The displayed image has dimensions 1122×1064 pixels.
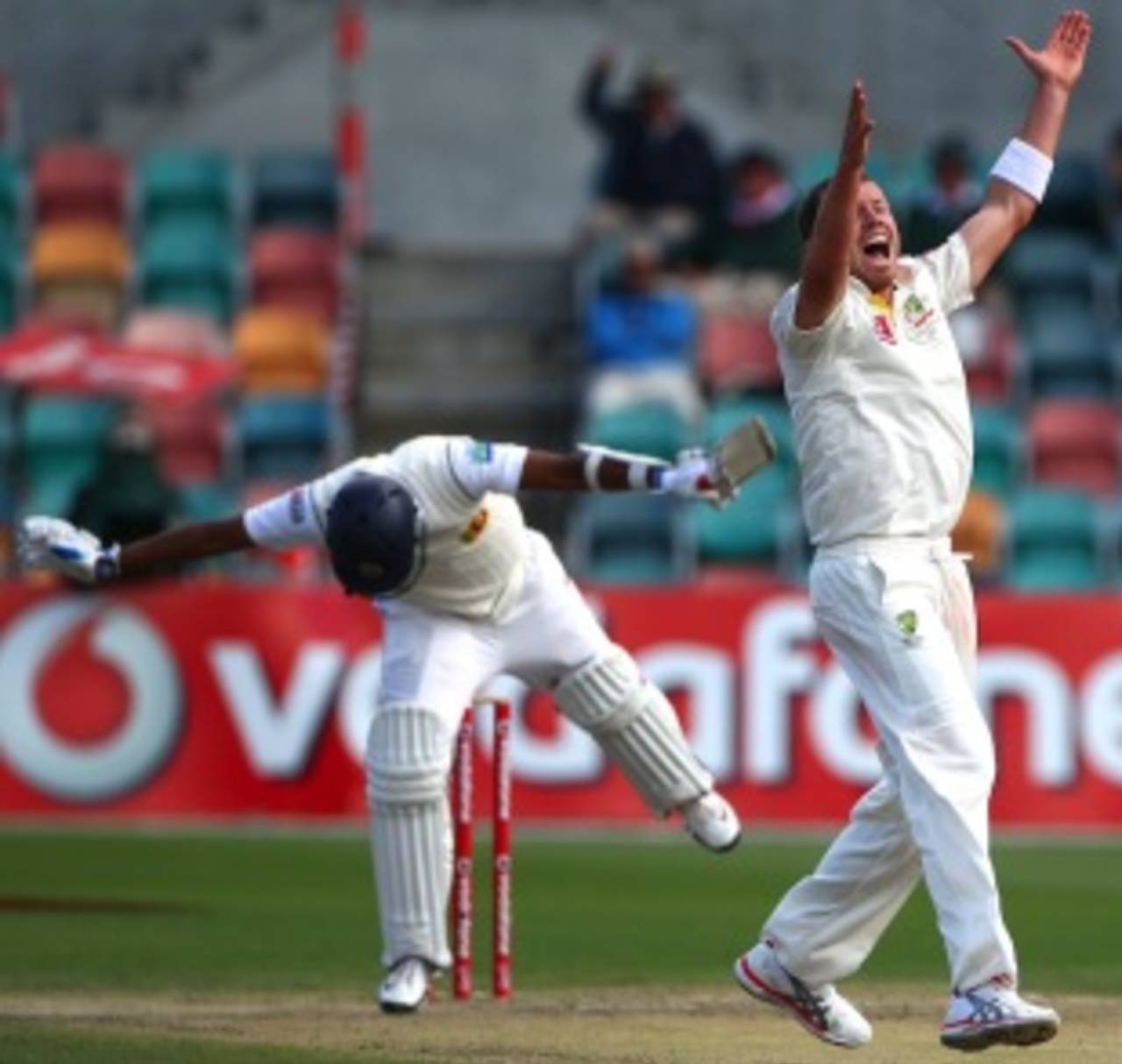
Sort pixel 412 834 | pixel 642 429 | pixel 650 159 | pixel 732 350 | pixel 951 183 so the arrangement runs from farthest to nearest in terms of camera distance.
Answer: pixel 650 159, pixel 732 350, pixel 951 183, pixel 642 429, pixel 412 834

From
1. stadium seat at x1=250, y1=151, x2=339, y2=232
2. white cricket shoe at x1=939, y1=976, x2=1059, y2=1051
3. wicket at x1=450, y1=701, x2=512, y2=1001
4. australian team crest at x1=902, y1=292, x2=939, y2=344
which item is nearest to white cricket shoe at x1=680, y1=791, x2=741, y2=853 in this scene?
wicket at x1=450, y1=701, x2=512, y2=1001

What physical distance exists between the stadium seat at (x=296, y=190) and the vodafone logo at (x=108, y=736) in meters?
4.45

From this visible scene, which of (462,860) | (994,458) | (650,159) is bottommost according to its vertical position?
(462,860)

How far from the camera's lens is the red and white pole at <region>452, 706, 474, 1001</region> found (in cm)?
1063

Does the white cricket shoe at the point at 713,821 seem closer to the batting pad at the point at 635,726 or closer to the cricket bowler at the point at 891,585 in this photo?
the batting pad at the point at 635,726

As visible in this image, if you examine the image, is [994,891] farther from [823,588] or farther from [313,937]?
[313,937]

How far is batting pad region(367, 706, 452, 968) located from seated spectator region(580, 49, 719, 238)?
10474 mm

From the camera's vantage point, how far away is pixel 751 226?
20.3m

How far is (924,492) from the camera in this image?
8.89 metres

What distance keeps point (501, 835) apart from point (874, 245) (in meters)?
2.29

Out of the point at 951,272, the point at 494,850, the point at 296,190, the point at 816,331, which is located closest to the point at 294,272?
the point at 296,190

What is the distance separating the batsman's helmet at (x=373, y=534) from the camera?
10102 millimetres

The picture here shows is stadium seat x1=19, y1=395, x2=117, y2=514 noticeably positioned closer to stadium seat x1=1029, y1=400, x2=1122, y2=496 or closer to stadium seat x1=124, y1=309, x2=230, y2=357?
stadium seat x1=124, y1=309, x2=230, y2=357

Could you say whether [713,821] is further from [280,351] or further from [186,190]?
[186,190]
